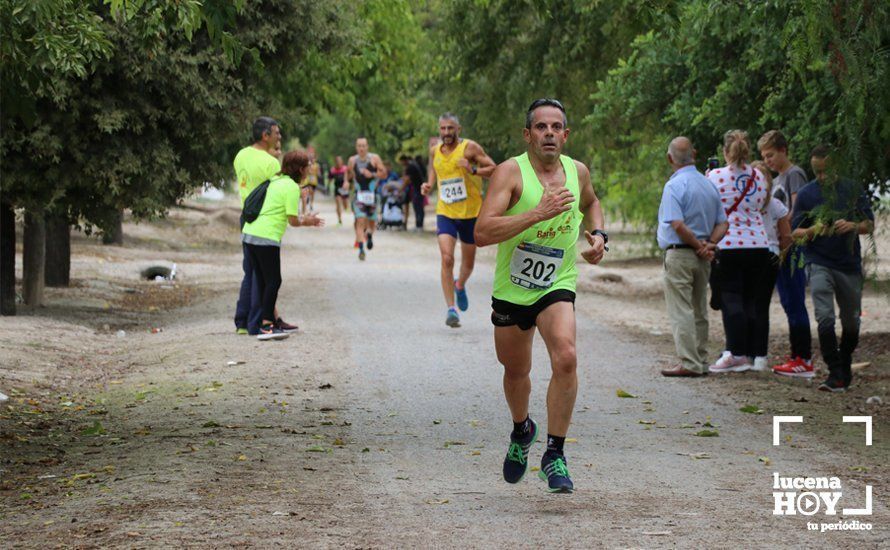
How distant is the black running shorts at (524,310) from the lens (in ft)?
23.2

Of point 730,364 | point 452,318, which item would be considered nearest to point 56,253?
point 452,318

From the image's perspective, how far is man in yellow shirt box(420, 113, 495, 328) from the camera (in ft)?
46.6

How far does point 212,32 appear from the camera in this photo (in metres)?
7.74

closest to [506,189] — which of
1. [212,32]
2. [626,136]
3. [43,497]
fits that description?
[212,32]

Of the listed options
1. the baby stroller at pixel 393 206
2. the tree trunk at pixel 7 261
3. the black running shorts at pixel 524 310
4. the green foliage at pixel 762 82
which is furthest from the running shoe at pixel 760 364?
the baby stroller at pixel 393 206

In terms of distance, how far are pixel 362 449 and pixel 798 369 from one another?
16.8 ft

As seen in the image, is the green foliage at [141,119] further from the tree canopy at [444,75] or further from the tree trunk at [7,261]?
the tree trunk at [7,261]

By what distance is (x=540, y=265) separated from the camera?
7.07 metres

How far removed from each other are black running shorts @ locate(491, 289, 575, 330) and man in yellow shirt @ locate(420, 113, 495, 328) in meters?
6.93

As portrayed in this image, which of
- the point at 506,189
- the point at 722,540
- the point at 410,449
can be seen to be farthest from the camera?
the point at 410,449

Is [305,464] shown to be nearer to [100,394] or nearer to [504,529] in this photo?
[504,529]

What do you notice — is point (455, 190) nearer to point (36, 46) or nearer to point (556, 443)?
point (36, 46)

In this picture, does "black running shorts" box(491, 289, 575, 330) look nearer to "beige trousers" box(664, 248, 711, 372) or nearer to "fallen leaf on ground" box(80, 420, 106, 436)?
"fallen leaf on ground" box(80, 420, 106, 436)

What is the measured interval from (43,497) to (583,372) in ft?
18.8
